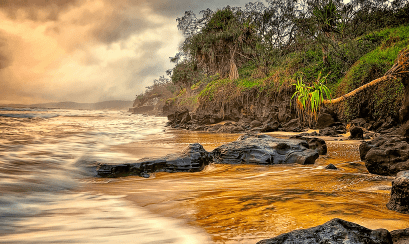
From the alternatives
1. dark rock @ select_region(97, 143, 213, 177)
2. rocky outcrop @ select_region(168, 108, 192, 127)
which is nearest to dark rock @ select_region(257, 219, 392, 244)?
dark rock @ select_region(97, 143, 213, 177)

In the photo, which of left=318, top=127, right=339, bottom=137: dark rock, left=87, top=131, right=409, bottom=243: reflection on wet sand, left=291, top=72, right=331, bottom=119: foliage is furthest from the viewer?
left=318, top=127, right=339, bottom=137: dark rock

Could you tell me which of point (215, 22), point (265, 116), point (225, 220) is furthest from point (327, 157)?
point (215, 22)

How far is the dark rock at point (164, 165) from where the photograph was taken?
213 inches

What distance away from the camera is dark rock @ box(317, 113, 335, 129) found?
1339 centimetres

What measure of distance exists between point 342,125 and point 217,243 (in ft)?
42.1

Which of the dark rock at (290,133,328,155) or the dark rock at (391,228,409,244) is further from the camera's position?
the dark rock at (290,133,328,155)

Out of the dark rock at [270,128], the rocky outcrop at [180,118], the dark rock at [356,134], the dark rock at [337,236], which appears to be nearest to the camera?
the dark rock at [337,236]

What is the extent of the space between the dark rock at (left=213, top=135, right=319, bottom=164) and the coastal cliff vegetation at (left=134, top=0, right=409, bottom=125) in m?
5.43

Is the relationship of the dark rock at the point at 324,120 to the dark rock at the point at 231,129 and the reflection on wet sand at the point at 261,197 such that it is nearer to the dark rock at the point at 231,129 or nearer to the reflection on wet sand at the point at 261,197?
the dark rock at the point at 231,129

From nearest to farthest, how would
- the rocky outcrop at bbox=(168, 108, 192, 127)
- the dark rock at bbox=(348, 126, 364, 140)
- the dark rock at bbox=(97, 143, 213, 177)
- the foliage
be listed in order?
the dark rock at bbox=(97, 143, 213, 177) < the dark rock at bbox=(348, 126, 364, 140) < the foliage < the rocky outcrop at bbox=(168, 108, 192, 127)

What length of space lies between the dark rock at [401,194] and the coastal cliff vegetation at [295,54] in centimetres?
913

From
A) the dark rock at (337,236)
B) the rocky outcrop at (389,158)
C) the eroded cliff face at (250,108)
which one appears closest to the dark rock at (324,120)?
the eroded cliff face at (250,108)

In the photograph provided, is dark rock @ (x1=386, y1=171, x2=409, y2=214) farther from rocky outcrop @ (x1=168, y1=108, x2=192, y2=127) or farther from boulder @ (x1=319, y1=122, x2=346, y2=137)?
rocky outcrop @ (x1=168, y1=108, x2=192, y2=127)

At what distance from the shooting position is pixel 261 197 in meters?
3.48
